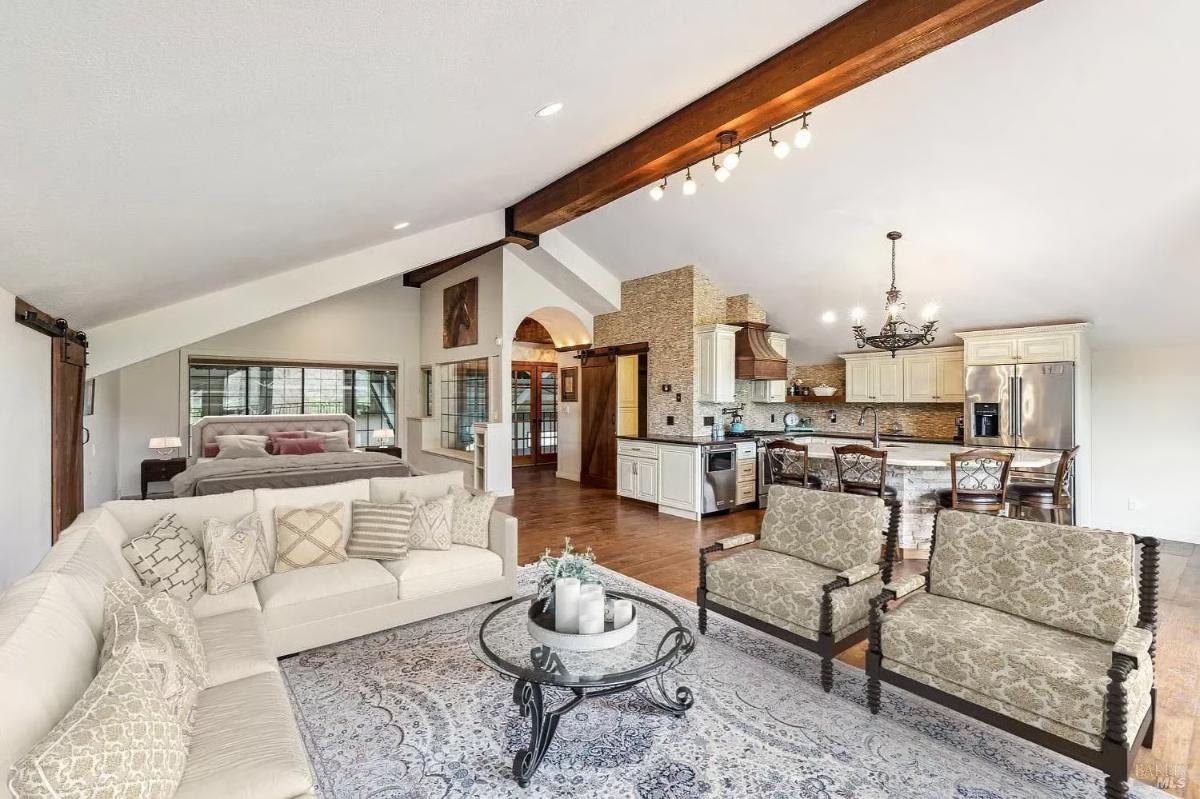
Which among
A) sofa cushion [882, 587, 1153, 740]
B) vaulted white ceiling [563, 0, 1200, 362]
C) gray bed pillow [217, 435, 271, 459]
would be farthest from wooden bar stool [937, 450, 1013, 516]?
gray bed pillow [217, 435, 271, 459]

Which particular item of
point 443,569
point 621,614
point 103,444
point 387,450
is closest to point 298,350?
point 387,450

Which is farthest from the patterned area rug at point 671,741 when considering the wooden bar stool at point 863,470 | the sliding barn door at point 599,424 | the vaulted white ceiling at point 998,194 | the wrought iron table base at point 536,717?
the sliding barn door at point 599,424

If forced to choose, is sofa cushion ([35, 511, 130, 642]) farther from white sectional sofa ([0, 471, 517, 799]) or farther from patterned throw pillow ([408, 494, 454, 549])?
patterned throw pillow ([408, 494, 454, 549])

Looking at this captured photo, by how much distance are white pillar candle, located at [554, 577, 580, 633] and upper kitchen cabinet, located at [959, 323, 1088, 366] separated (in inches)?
235

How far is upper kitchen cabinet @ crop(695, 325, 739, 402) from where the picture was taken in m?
6.96

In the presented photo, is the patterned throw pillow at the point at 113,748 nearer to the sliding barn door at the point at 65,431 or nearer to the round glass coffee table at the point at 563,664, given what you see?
the round glass coffee table at the point at 563,664

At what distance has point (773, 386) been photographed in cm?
787

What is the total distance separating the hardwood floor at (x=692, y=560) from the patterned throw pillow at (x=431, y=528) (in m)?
1.26

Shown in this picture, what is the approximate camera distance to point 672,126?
163 inches

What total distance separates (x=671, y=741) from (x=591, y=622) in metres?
0.60

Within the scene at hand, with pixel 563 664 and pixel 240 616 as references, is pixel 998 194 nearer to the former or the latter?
pixel 563 664

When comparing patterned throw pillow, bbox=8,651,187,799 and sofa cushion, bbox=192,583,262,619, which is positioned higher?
patterned throw pillow, bbox=8,651,187,799

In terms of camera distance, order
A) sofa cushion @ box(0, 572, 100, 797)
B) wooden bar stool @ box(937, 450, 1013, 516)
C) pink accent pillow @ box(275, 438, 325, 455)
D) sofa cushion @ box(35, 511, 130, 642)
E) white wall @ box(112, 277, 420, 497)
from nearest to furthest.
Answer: sofa cushion @ box(0, 572, 100, 797) → sofa cushion @ box(35, 511, 130, 642) → wooden bar stool @ box(937, 450, 1013, 516) → pink accent pillow @ box(275, 438, 325, 455) → white wall @ box(112, 277, 420, 497)

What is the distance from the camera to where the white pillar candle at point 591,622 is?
232 centimetres
